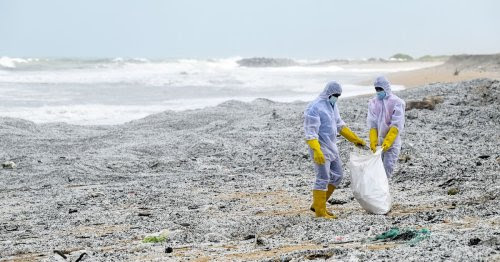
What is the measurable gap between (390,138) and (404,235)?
91.4 inches

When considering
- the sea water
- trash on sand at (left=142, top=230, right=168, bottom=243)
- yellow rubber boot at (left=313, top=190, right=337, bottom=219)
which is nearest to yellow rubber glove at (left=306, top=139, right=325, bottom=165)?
yellow rubber boot at (left=313, top=190, right=337, bottom=219)

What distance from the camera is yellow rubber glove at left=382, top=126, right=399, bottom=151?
8.64m

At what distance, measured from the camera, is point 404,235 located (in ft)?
21.4

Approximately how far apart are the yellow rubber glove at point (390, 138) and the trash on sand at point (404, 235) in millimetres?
2048

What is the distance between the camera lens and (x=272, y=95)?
31.5 m

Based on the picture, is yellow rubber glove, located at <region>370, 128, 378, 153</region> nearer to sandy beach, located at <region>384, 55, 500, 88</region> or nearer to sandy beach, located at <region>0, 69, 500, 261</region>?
sandy beach, located at <region>0, 69, 500, 261</region>

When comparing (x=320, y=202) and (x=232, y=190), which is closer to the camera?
(x=320, y=202)

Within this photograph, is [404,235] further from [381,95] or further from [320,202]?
[381,95]

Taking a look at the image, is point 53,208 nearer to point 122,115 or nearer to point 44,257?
point 44,257

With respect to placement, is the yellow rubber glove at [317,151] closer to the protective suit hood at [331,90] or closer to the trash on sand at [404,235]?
the protective suit hood at [331,90]

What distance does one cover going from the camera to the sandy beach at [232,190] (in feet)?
22.6

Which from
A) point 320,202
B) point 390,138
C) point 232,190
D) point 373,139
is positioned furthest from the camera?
point 232,190

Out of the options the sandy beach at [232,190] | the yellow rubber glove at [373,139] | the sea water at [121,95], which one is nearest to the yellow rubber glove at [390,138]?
the yellow rubber glove at [373,139]

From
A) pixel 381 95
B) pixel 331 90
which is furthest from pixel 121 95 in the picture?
pixel 331 90
